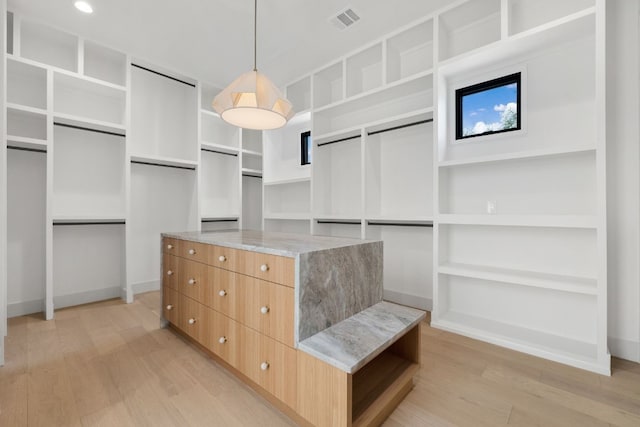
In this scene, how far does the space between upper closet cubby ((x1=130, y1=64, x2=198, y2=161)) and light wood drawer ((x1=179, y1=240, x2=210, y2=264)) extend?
5.88 feet

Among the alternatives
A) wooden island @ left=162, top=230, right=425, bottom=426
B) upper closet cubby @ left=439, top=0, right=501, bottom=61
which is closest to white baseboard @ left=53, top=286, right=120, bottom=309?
wooden island @ left=162, top=230, right=425, bottom=426

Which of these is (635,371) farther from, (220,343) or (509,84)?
(220,343)

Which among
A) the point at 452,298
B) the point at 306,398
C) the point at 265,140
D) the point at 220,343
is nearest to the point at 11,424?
the point at 220,343

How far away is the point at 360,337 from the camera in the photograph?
1388 millimetres

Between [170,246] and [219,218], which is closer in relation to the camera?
[170,246]

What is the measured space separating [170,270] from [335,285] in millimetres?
1647

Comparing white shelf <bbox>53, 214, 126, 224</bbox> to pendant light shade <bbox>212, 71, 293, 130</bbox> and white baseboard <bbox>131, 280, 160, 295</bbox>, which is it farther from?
pendant light shade <bbox>212, 71, 293, 130</bbox>

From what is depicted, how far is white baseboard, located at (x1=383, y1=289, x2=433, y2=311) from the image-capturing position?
3035mm

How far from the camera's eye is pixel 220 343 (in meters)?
1.85

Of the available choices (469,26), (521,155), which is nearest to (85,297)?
(521,155)

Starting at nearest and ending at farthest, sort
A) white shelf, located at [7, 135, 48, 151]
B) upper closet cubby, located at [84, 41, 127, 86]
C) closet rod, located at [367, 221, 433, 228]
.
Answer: white shelf, located at [7, 135, 48, 151] → closet rod, located at [367, 221, 433, 228] → upper closet cubby, located at [84, 41, 127, 86]

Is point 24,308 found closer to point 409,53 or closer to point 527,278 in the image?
point 527,278

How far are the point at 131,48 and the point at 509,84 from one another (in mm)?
3950

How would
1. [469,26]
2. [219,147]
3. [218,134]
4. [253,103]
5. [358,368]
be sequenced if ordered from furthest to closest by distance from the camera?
[218,134] < [219,147] < [469,26] < [253,103] < [358,368]
